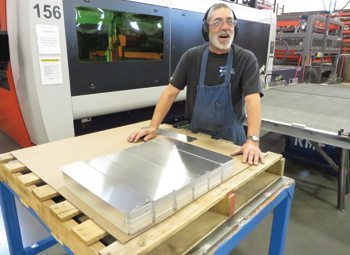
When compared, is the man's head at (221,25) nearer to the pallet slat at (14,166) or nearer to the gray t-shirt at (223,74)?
the gray t-shirt at (223,74)

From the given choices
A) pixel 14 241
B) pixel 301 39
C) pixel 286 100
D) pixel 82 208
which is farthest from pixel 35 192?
pixel 301 39

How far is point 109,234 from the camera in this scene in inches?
27.7

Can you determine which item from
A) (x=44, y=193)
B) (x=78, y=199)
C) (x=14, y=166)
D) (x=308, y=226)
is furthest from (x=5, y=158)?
(x=308, y=226)

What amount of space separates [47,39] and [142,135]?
73 centimetres

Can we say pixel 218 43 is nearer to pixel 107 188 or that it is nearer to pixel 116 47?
pixel 116 47

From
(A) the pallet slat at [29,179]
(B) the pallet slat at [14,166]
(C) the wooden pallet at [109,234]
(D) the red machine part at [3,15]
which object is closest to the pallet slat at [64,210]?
(C) the wooden pallet at [109,234]

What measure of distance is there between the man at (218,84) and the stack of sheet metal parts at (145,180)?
0.39 metres

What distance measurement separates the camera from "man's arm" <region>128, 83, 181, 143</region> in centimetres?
135

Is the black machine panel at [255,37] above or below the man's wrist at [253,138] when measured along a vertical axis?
above

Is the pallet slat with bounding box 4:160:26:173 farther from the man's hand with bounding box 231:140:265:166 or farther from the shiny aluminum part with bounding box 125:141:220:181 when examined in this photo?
the man's hand with bounding box 231:140:265:166

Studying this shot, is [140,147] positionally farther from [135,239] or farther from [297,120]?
[297,120]

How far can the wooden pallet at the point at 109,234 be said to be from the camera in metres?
0.67

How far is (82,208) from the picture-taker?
790mm

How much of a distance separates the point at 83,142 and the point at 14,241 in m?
0.59
